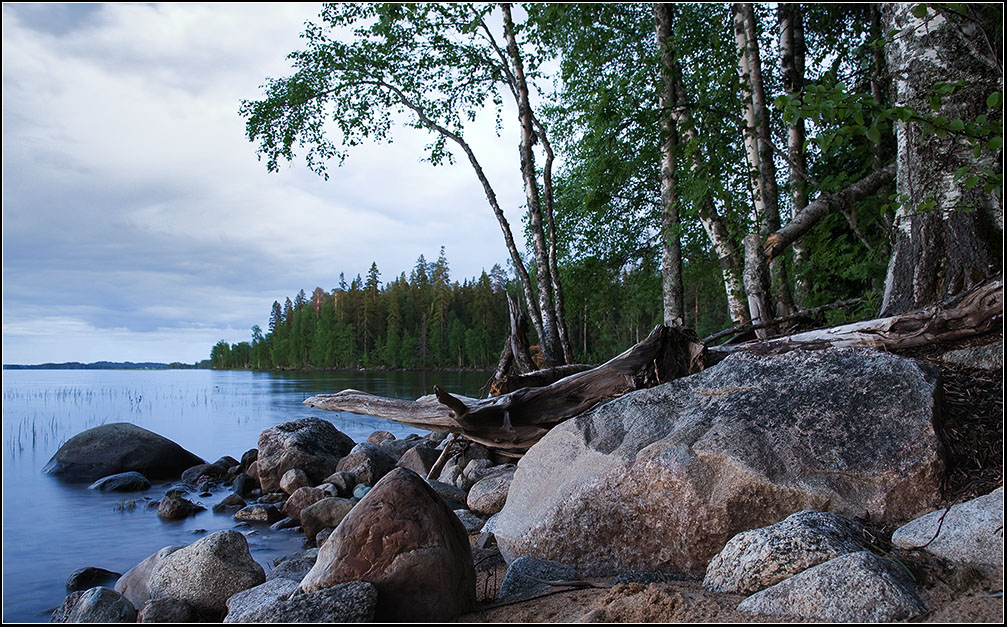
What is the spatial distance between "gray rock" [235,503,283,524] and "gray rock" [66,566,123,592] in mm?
2006

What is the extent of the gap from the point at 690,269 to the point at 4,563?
45.1 ft

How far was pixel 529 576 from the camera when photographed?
13.1ft

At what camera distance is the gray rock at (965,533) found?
2871 mm

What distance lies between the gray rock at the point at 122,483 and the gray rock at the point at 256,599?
8026 mm

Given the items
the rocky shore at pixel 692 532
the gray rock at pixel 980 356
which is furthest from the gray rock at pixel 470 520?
the gray rock at pixel 980 356

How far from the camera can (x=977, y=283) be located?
509 centimetres

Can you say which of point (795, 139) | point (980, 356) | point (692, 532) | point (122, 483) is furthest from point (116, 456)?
point (980, 356)

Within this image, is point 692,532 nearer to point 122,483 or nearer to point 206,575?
point 206,575

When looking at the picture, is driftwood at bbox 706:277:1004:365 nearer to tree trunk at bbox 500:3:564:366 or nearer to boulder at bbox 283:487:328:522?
boulder at bbox 283:487:328:522

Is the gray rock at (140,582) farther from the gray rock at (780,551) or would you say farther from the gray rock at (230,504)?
the gray rock at (780,551)

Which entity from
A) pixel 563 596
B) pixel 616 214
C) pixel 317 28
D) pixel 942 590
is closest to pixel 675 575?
pixel 563 596

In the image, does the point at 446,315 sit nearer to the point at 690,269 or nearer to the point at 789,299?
the point at 690,269

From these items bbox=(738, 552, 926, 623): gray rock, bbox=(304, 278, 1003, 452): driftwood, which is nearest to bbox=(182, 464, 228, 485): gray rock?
bbox=(304, 278, 1003, 452): driftwood

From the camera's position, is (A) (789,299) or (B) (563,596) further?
(A) (789,299)
